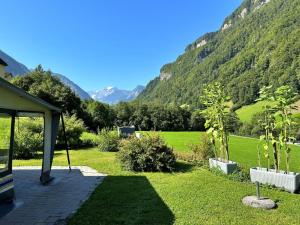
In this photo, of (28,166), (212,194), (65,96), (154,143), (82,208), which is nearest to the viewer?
(82,208)

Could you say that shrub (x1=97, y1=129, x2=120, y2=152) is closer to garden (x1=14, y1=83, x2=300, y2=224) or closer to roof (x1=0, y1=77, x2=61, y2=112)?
garden (x1=14, y1=83, x2=300, y2=224)

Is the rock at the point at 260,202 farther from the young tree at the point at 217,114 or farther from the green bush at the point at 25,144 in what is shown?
the green bush at the point at 25,144

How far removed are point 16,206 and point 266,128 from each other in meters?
7.52

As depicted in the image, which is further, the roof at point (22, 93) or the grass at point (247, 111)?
the grass at point (247, 111)

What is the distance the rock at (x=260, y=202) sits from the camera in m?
7.62

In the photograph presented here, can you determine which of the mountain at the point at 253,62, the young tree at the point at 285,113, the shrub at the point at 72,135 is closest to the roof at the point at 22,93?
the young tree at the point at 285,113

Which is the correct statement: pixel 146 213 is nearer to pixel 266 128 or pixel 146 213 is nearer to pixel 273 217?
pixel 273 217

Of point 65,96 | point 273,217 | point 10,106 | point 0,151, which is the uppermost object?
point 65,96

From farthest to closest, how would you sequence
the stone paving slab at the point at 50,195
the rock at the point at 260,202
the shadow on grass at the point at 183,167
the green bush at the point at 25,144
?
1. the green bush at the point at 25,144
2. the shadow on grass at the point at 183,167
3. the rock at the point at 260,202
4. the stone paving slab at the point at 50,195

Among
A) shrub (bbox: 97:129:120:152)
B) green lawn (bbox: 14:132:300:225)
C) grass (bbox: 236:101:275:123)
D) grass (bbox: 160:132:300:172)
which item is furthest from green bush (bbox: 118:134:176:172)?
grass (bbox: 236:101:275:123)

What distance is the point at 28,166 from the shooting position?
14297 mm

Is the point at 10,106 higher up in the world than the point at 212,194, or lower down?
higher up

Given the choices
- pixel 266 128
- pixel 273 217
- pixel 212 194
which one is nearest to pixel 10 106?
pixel 212 194

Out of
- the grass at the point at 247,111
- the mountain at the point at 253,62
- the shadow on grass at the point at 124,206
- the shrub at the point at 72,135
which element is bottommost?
the shadow on grass at the point at 124,206
